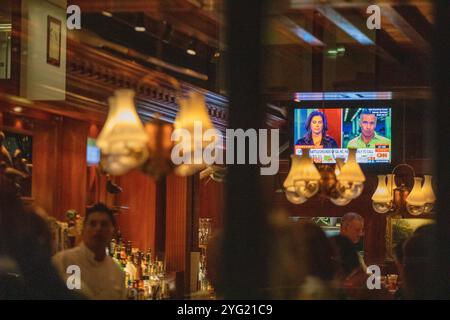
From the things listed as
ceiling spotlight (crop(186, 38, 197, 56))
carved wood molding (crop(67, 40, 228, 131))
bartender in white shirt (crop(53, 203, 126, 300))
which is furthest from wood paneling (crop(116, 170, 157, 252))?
ceiling spotlight (crop(186, 38, 197, 56))

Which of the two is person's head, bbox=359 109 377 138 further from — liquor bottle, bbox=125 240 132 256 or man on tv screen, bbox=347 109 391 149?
liquor bottle, bbox=125 240 132 256

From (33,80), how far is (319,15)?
123 cm

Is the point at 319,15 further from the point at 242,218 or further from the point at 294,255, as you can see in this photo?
the point at 242,218

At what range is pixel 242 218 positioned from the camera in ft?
6.53

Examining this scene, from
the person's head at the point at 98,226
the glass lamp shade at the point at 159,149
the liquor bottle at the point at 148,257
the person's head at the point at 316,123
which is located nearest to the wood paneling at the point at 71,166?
the person's head at the point at 98,226

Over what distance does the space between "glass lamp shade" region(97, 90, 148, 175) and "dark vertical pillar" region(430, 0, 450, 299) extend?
3.18 ft

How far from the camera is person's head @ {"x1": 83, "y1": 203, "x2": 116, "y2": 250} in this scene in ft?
11.2

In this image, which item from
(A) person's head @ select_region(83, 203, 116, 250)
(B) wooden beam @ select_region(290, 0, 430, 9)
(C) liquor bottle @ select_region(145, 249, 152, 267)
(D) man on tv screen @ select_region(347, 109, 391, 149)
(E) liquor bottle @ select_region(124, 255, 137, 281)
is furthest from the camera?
(D) man on tv screen @ select_region(347, 109, 391, 149)

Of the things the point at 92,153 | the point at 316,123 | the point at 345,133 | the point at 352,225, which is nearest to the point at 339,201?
the point at 352,225

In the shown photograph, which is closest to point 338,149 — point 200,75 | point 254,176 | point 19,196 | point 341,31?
point 341,31

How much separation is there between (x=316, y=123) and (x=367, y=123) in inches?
18.4

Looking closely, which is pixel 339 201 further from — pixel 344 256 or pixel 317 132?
pixel 317 132

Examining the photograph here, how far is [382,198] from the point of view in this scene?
5.30 meters

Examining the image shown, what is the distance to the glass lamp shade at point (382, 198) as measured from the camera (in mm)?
5104
